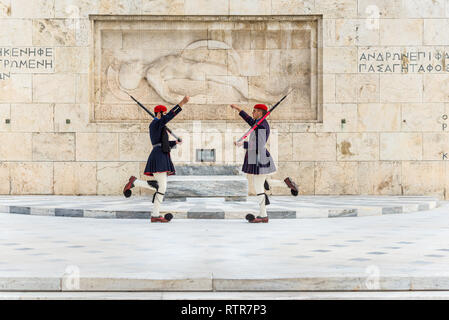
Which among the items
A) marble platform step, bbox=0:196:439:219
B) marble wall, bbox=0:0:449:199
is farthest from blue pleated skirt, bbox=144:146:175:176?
marble wall, bbox=0:0:449:199

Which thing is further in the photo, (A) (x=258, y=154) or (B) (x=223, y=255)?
(A) (x=258, y=154)

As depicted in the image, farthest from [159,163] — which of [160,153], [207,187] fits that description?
[207,187]

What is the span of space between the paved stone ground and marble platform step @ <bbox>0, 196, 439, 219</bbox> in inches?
21.7

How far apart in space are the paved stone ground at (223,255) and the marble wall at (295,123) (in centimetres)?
541

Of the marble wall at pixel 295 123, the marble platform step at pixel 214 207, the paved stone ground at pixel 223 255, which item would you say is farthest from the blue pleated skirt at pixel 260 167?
the marble wall at pixel 295 123

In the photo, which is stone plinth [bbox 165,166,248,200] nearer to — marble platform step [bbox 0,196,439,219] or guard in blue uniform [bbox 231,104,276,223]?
marble platform step [bbox 0,196,439,219]

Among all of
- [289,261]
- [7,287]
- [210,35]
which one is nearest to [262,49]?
[210,35]

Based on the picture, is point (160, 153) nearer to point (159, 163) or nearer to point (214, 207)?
point (159, 163)

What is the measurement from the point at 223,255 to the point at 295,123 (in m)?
10.7

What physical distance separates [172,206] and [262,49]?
21.6 ft

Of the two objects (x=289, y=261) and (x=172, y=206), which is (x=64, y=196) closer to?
(x=172, y=206)

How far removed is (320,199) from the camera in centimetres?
1694

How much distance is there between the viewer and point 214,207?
14.0m

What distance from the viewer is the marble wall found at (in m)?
18.4
